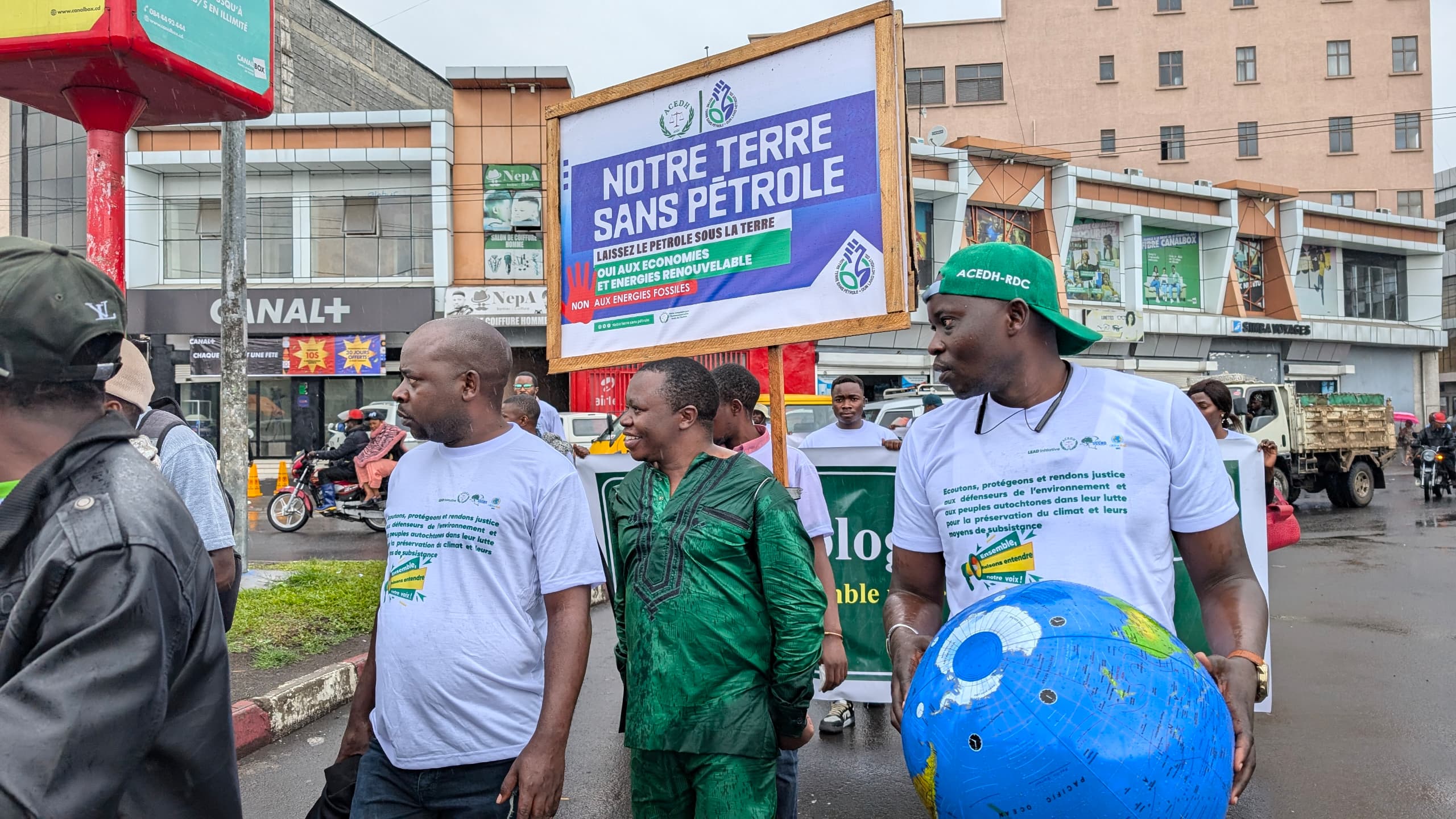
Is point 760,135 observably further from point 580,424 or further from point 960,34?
point 960,34

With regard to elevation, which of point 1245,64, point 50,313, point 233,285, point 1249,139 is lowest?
point 50,313

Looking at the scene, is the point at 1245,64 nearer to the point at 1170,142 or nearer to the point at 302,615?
the point at 1170,142

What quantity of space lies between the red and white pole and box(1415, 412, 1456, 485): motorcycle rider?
70.5ft

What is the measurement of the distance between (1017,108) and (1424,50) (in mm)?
15315

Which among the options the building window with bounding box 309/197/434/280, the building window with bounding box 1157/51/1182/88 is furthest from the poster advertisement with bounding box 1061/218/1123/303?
the building window with bounding box 309/197/434/280

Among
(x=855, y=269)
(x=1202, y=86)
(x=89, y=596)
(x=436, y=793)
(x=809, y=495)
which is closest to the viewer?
(x=89, y=596)

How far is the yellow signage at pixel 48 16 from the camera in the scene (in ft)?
17.8

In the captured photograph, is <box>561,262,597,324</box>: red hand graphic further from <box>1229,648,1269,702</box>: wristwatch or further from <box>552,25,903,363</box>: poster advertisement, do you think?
→ <box>1229,648,1269,702</box>: wristwatch

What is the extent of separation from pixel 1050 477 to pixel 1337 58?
45.7 metres

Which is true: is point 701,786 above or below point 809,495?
below

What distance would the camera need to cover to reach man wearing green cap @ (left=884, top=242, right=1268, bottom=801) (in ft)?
7.04

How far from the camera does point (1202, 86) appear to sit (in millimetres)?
39750

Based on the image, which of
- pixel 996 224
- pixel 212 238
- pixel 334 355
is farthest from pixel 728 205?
pixel 996 224

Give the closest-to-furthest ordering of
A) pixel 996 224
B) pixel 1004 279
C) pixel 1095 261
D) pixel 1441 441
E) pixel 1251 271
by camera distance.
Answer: pixel 1004 279 → pixel 1441 441 → pixel 996 224 → pixel 1095 261 → pixel 1251 271
